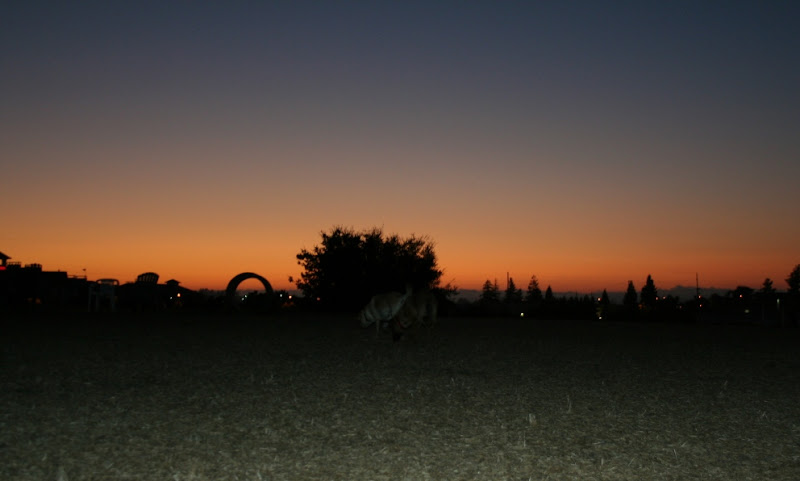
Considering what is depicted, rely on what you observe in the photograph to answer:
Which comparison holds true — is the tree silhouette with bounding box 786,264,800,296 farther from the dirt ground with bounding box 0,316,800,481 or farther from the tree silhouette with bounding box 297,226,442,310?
the dirt ground with bounding box 0,316,800,481

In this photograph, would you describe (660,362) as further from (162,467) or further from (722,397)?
(162,467)

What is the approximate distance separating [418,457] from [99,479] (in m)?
2.89

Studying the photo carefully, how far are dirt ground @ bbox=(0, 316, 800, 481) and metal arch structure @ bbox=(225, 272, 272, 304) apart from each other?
852 inches

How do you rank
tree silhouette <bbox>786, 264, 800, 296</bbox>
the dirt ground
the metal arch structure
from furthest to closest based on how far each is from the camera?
tree silhouette <bbox>786, 264, 800, 296</bbox> → the metal arch structure → the dirt ground

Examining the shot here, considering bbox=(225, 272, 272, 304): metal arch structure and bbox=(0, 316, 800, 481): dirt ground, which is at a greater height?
bbox=(225, 272, 272, 304): metal arch structure

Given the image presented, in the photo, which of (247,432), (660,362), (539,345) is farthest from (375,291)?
(247,432)

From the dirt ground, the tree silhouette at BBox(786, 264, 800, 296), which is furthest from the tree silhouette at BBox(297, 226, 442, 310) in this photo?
the tree silhouette at BBox(786, 264, 800, 296)

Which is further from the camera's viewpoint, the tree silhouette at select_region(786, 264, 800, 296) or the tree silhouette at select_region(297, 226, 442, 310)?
the tree silhouette at select_region(786, 264, 800, 296)

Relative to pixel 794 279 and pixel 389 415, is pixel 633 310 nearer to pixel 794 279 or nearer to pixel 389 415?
pixel 389 415

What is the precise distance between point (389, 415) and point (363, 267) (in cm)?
3539

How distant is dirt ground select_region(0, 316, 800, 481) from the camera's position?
650 cm

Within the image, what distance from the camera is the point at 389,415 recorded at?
871 cm

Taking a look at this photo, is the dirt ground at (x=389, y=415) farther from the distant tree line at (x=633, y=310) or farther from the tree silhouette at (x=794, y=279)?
the tree silhouette at (x=794, y=279)

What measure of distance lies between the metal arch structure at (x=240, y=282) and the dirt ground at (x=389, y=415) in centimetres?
2164
